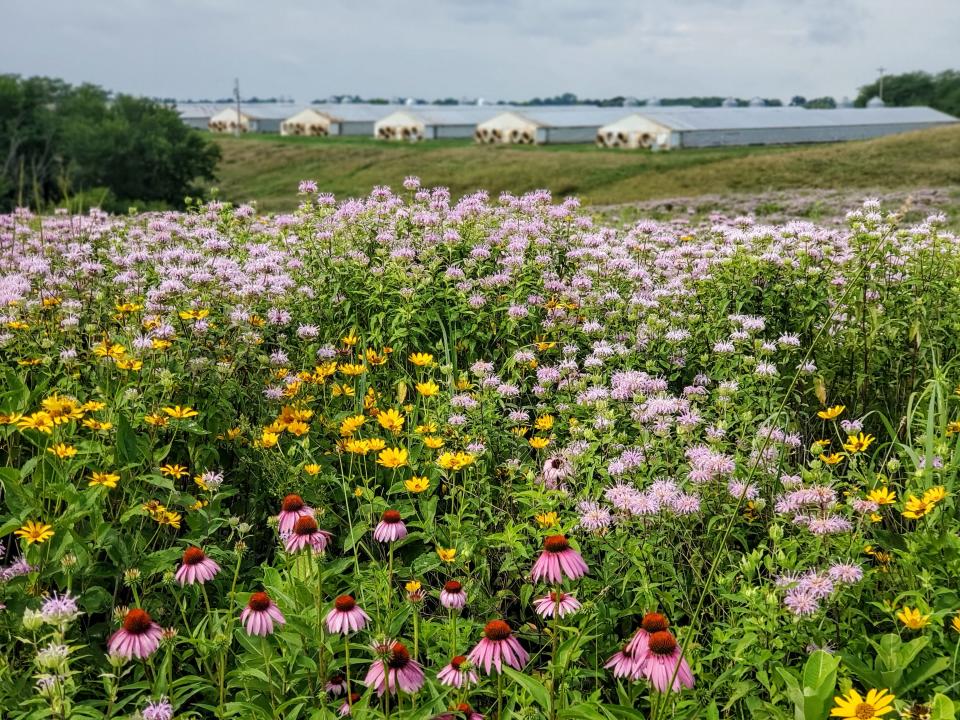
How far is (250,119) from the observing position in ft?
269

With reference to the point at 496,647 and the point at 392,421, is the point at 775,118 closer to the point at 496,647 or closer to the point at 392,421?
the point at 392,421

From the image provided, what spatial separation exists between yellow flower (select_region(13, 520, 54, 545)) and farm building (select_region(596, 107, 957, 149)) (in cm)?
5118

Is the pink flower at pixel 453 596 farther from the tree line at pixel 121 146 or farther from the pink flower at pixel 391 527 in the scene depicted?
the tree line at pixel 121 146

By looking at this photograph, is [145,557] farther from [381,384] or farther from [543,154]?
[543,154]

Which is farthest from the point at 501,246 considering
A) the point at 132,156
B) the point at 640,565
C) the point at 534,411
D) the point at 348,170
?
the point at 132,156

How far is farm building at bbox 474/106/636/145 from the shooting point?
59.1 m

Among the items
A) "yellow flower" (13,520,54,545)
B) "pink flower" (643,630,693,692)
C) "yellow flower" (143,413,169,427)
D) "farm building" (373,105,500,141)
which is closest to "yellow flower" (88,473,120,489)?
"yellow flower" (13,520,54,545)

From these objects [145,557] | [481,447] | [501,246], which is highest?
[501,246]

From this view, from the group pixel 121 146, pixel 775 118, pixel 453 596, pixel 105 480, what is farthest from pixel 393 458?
pixel 775 118

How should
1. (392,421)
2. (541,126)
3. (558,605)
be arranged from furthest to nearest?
(541,126) < (392,421) < (558,605)

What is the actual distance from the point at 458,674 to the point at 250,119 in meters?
87.2

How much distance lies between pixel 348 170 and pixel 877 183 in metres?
31.7

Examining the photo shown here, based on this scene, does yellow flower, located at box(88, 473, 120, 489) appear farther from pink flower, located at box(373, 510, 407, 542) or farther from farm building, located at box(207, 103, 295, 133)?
farm building, located at box(207, 103, 295, 133)

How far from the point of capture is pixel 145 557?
2785 millimetres
